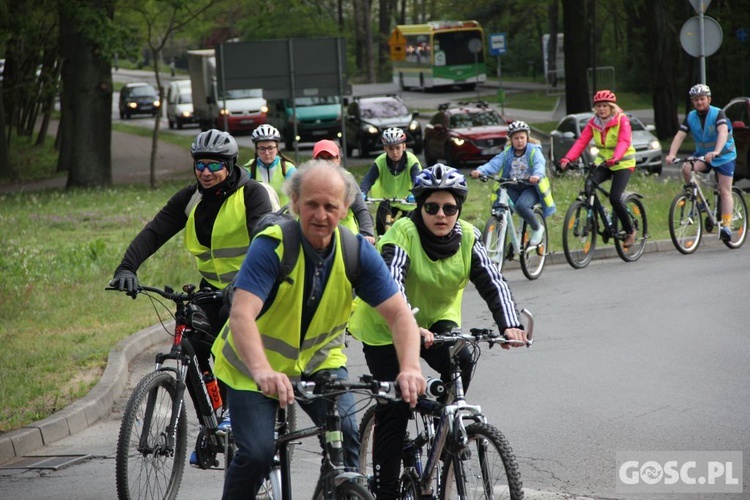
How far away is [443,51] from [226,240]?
2304 inches

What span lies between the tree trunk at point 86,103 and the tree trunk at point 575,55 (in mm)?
12308

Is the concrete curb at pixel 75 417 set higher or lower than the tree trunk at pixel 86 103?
lower

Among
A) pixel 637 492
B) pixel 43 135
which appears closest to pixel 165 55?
pixel 43 135

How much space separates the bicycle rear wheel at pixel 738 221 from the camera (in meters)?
15.6

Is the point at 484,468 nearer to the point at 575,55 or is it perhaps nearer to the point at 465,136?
the point at 465,136

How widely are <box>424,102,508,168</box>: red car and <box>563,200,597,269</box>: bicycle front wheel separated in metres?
16.2

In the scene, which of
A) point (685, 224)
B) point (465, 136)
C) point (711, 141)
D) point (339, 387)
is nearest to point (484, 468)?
point (339, 387)

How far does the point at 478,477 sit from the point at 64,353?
6.29 metres

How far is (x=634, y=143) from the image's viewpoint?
27.3m

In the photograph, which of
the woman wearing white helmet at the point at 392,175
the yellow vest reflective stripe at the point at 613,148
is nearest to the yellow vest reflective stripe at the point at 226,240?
the woman wearing white helmet at the point at 392,175

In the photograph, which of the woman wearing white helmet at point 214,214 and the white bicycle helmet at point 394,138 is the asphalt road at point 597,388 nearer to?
the woman wearing white helmet at point 214,214

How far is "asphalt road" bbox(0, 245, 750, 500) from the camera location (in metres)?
7.00

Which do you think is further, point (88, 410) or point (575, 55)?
point (575, 55)

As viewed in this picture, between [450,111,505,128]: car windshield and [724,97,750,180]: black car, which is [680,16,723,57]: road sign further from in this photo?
[450,111,505,128]: car windshield
